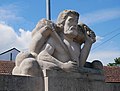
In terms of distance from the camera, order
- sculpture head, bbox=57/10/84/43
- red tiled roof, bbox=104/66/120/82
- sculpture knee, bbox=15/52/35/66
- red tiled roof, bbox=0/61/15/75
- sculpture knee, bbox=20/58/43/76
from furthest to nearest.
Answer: red tiled roof, bbox=104/66/120/82, red tiled roof, bbox=0/61/15/75, sculpture head, bbox=57/10/84/43, sculpture knee, bbox=15/52/35/66, sculpture knee, bbox=20/58/43/76

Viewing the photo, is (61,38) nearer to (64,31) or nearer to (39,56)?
(64,31)

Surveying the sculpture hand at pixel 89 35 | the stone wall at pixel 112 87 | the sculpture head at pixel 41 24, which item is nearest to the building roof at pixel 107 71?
the stone wall at pixel 112 87

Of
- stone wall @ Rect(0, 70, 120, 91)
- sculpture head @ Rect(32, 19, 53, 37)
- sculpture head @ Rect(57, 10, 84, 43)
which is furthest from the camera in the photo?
sculpture head @ Rect(57, 10, 84, 43)

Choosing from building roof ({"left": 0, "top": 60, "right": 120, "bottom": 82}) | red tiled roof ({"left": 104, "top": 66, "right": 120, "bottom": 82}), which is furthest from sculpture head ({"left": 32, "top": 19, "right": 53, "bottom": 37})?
red tiled roof ({"left": 104, "top": 66, "right": 120, "bottom": 82})

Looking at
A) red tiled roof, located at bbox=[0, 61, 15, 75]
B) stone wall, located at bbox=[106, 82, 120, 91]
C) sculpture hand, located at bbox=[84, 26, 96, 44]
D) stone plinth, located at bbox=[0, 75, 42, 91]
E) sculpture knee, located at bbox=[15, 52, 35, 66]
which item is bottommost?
stone wall, located at bbox=[106, 82, 120, 91]

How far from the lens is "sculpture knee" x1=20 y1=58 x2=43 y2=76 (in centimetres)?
784

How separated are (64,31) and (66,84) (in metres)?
1.48

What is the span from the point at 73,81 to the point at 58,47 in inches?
37.6

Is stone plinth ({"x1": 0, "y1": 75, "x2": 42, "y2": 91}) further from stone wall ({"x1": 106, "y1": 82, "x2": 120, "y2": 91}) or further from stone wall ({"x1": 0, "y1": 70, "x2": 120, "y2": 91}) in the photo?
stone wall ({"x1": 106, "y1": 82, "x2": 120, "y2": 91})

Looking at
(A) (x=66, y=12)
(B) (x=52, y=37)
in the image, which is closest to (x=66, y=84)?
(B) (x=52, y=37)

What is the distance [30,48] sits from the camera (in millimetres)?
8578

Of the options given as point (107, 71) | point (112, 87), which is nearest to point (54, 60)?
point (112, 87)

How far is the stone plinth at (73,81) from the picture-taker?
26.1 feet

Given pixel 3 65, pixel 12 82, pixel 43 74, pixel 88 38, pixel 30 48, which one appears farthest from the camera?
pixel 3 65
